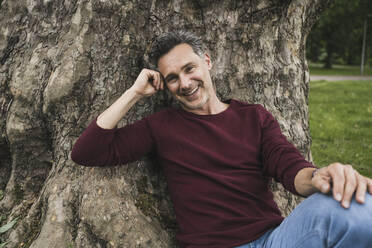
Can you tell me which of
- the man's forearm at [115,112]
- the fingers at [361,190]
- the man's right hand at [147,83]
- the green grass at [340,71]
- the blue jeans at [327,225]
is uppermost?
the man's right hand at [147,83]

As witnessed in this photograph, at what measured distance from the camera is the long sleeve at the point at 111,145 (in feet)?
8.77

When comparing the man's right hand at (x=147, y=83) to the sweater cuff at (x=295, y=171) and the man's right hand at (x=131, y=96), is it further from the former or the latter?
the sweater cuff at (x=295, y=171)

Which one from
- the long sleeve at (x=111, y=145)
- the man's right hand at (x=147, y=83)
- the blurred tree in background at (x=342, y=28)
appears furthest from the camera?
the blurred tree in background at (x=342, y=28)

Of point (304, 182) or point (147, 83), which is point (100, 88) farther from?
point (304, 182)

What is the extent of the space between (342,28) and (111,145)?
36.0 meters

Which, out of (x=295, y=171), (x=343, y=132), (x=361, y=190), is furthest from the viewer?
(x=343, y=132)

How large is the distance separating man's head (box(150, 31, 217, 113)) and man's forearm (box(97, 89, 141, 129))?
15.0 inches

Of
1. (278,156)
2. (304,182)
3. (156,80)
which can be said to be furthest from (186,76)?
(304,182)

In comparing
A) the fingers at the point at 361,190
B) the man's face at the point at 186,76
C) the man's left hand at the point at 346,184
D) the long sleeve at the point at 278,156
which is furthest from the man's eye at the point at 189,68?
the fingers at the point at 361,190

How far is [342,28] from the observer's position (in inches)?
1331

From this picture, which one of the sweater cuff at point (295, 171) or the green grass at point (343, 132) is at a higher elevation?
the sweater cuff at point (295, 171)

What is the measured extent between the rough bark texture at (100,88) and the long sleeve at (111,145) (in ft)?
0.94

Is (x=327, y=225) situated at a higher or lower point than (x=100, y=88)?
lower

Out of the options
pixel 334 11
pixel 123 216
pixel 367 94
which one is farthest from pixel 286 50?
pixel 334 11
